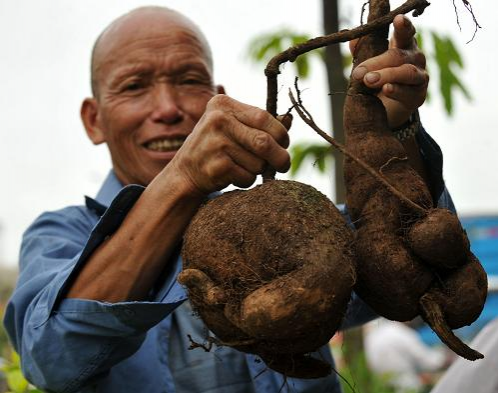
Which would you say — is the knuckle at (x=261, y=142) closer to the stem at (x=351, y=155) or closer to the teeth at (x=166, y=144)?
the stem at (x=351, y=155)

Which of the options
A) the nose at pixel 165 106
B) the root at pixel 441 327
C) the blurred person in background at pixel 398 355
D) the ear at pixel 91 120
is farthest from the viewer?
the blurred person in background at pixel 398 355

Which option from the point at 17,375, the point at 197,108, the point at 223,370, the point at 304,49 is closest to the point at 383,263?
the point at 304,49

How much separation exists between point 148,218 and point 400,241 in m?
0.57

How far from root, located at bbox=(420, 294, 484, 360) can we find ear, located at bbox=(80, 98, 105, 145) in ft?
4.71

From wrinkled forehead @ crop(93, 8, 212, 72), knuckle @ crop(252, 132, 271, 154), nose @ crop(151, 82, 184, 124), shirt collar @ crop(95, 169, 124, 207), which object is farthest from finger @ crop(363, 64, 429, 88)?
shirt collar @ crop(95, 169, 124, 207)

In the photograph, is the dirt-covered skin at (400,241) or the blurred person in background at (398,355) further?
the blurred person in background at (398,355)

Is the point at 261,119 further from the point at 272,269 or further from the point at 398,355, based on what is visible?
the point at 398,355

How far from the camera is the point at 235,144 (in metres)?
1.60

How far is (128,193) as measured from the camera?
1.77m

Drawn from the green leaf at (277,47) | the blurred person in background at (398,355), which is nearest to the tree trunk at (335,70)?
the green leaf at (277,47)

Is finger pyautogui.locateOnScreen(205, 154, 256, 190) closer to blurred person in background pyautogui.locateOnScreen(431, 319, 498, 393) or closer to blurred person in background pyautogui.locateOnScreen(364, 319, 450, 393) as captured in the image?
blurred person in background pyautogui.locateOnScreen(431, 319, 498, 393)

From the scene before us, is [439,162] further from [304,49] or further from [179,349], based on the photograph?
[179,349]

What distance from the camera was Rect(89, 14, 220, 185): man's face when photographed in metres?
2.28

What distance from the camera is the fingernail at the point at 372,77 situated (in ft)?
5.31
